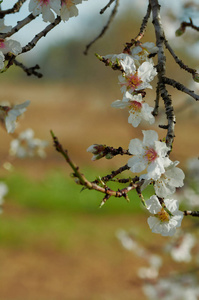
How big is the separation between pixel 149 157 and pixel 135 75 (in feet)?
0.76

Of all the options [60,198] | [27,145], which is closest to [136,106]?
[27,145]

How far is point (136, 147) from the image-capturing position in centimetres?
91

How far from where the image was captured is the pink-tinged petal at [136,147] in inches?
35.6

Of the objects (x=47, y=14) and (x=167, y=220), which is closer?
(x=167, y=220)

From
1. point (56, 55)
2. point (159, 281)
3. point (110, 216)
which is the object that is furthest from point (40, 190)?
point (56, 55)

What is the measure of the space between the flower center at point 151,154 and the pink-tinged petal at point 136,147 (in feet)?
0.05

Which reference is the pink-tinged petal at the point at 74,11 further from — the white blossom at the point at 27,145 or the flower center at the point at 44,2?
the white blossom at the point at 27,145

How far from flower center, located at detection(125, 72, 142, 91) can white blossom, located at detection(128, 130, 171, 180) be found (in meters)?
0.14

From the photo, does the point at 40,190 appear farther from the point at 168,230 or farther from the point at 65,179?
the point at 168,230

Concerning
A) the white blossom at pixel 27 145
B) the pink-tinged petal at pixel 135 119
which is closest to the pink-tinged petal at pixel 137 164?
the pink-tinged petal at pixel 135 119

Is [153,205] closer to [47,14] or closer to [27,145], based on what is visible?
[47,14]

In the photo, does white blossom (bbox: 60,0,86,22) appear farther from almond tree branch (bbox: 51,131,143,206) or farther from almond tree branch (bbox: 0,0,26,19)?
almond tree branch (bbox: 51,131,143,206)

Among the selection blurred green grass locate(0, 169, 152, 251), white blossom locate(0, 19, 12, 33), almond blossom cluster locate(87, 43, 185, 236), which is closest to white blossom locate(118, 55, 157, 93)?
almond blossom cluster locate(87, 43, 185, 236)

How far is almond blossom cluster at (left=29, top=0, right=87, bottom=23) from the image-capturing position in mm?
1068
